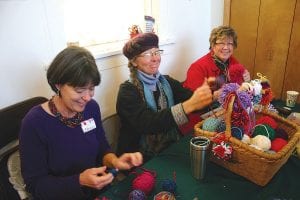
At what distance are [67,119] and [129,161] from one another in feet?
1.07

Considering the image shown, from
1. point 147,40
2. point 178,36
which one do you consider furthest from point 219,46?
point 147,40

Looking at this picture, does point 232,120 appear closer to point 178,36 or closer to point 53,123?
point 53,123

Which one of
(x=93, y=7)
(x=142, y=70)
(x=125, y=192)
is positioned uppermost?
(x=93, y=7)

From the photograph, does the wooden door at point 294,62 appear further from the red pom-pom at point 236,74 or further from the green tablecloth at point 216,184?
the green tablecloth at point 216,184

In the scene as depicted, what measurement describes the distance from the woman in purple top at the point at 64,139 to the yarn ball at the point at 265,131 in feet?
1.79

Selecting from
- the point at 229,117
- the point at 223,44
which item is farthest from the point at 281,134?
the point at 223,44

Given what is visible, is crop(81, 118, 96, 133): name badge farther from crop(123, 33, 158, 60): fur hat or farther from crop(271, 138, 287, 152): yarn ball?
crop(271, 138, 287, 152): yarn ball

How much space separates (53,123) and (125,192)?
41 centimetres

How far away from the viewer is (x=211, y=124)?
3.85 feet

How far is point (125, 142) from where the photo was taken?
5.31ft

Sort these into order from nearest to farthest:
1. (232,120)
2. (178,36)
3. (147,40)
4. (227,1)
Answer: (232,120) < (147,40) < (178,36) < (227,1)

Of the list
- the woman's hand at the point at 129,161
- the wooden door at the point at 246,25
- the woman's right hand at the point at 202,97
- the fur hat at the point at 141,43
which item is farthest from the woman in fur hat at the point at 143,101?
the wooden door at the point at 246,25

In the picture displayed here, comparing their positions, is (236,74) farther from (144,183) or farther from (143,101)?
(144,183)

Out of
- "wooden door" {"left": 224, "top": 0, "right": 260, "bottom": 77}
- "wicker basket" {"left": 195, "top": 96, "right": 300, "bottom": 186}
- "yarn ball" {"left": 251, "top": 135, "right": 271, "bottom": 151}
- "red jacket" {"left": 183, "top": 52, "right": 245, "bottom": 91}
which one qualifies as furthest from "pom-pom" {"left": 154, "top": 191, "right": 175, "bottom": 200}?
"wooden door" {"left": 224, "top": 0, "right": 260, "bottom": 77}
